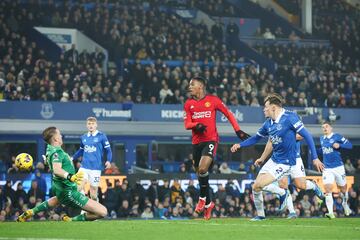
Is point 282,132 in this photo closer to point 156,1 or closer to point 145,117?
point 145,117

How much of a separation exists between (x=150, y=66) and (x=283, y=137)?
20758mm

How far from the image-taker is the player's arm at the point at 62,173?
14.9 m

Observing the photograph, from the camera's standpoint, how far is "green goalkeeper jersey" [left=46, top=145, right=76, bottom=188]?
49.9 ft

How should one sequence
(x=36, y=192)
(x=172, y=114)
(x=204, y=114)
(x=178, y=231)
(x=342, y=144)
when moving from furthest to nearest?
(x=172, y=114), (x=36, y=192), (x=342, y=144), (x=204, y=114), (x=178, y=231)

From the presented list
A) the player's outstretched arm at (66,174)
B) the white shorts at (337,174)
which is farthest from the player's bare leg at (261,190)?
the white shorts at (337,174)

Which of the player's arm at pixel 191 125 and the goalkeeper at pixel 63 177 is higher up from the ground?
the player's arm at pixel 191 125

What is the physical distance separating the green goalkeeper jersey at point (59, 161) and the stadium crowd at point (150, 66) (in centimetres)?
1812

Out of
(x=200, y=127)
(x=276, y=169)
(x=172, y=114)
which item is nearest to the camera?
(x=276, y=169)

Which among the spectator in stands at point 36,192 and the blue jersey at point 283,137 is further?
the spectator in stands at point 36,192

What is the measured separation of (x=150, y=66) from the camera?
37.9 meters

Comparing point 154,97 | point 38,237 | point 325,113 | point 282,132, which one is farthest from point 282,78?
point 38,237

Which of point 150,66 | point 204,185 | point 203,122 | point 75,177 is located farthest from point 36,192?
point 75,177

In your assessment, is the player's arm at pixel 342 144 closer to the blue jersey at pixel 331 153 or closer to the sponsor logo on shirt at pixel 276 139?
the blue jersey at pixel 331 153

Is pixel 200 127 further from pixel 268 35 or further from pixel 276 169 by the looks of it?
pixel 268 35
